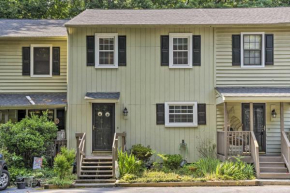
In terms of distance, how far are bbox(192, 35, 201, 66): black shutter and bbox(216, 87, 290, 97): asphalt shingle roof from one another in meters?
1.37

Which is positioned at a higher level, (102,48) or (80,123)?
(102,48)

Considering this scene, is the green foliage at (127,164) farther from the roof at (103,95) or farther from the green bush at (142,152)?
the roof at (103,95)

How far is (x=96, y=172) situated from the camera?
14320mm

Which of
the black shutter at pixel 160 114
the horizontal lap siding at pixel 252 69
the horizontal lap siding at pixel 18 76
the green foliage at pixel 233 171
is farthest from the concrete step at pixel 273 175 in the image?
the horizontal lap siding at pixel 18 76

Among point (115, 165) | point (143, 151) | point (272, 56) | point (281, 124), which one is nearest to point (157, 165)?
point (143, 151)

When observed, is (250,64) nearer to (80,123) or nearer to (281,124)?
(281,124)

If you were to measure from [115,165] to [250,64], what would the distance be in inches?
272

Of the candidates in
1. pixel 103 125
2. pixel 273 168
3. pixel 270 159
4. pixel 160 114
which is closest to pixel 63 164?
pixel 103 125

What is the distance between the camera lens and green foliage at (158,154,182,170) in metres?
15.0

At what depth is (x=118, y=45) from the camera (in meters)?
16.4

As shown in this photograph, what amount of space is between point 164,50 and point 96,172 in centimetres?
564

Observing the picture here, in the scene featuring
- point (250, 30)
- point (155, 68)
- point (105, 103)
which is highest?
point (250, 30)

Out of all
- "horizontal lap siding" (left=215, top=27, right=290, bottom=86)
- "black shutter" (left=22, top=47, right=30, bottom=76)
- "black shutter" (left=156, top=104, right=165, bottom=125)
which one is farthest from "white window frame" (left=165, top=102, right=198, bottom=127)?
"black shutter" (left=22, top=47, right=30, bottom=76)

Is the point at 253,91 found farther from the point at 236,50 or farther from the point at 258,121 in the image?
the point at 236,50
